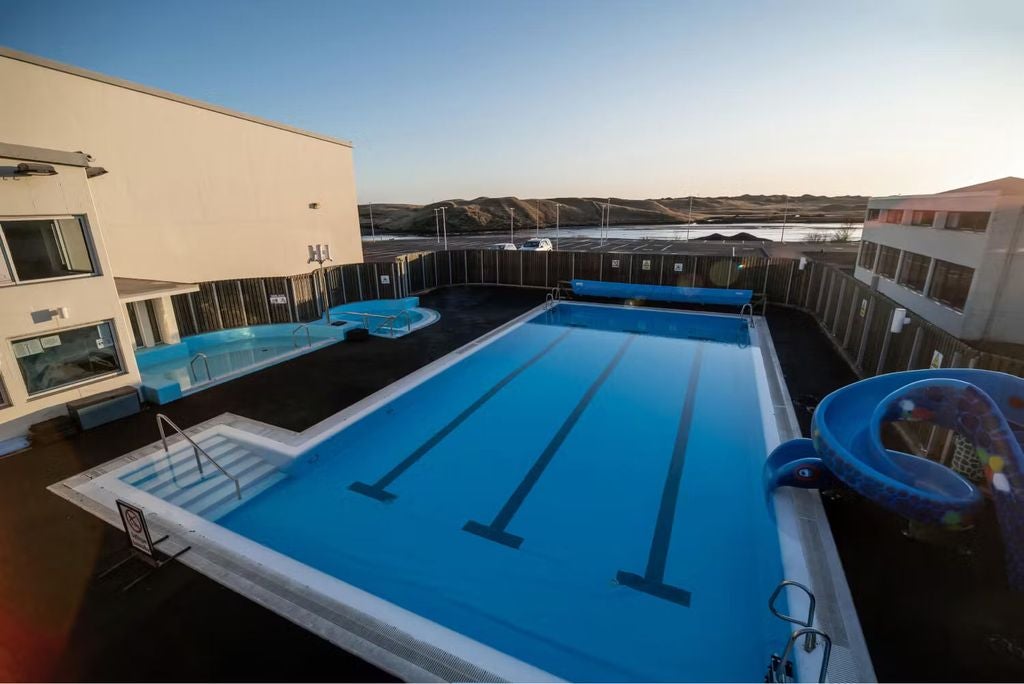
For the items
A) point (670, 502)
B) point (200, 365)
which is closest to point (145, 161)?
point (200, 365)

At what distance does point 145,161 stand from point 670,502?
1915cm

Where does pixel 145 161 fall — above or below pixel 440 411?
above

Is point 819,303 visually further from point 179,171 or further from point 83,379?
point 179,171

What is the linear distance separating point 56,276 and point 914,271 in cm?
2403

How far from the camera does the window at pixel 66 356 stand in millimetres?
8172

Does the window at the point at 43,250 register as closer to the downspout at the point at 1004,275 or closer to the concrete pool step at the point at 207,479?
the concrete pool step at the point at 207,479

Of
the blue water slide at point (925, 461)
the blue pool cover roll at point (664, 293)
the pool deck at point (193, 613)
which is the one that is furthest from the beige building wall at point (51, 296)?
the blue pool cover roll at point (664, 293)

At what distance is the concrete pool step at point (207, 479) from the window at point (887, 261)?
2162 centimetres

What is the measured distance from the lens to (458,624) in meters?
5.04

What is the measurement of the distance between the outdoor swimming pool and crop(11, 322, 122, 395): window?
10.4ft

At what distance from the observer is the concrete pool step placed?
271 inches

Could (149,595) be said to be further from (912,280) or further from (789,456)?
(912,280)

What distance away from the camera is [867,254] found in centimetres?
1948

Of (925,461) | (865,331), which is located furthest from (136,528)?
(865,331)
